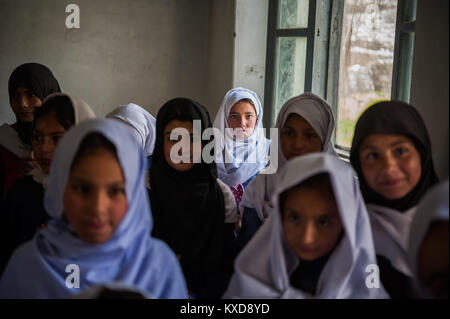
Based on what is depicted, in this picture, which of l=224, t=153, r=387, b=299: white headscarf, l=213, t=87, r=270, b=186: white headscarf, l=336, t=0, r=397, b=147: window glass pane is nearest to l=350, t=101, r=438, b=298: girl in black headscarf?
l=224, t=153, r=387, b=299: white headscarf

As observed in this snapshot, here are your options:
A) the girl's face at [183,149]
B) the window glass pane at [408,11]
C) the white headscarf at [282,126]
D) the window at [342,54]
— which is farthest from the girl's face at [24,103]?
the window glass pane at [408,11]

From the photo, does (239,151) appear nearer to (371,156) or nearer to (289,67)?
(289,67)

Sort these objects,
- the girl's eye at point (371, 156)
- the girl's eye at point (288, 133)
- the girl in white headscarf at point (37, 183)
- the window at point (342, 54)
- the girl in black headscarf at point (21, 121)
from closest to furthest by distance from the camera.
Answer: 1. the girl's eye at point (371, 156)
2. the girl in white headscarf at point (37, 183)
3. the girl's eye at point (288, 133)
4. the girl in black headscarf at point (21, 121)
5. the window at point (342, 54)

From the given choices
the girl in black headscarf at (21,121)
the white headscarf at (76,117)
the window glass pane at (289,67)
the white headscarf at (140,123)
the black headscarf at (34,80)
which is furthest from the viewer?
the window glass pane at (289,67)

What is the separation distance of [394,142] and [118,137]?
103cm

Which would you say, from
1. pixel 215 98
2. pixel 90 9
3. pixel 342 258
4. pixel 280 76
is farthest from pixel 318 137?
pixel 90 9

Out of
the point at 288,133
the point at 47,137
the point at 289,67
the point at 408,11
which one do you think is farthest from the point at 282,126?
the point at 289,67

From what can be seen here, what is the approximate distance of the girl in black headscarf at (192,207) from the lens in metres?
2.39

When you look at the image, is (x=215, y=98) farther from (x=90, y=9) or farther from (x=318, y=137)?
(x=318, y=137)

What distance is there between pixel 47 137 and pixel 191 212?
0.74 metres

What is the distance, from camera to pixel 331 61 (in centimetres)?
445

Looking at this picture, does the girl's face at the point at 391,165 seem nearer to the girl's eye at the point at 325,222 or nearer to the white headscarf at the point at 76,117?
the girl's eye at the point at 325,222

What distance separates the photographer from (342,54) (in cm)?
430

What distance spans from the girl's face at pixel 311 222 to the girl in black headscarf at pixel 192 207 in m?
0.72
